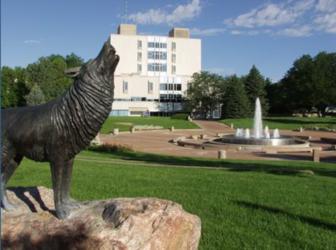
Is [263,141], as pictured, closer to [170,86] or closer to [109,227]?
[109,227]

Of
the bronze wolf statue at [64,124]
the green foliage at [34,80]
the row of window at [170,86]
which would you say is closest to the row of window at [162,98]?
the row of window at [170,86]

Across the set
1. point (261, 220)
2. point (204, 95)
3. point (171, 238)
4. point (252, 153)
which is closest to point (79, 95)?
point (171, 238)

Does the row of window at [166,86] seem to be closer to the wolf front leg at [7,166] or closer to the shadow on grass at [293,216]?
the shadow on grass at [293,216]

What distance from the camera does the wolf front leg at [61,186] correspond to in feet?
16.0

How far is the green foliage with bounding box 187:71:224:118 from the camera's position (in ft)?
291

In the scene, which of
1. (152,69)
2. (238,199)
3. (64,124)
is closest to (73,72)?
(64,124)

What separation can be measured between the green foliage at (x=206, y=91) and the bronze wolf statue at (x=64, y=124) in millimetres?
83399

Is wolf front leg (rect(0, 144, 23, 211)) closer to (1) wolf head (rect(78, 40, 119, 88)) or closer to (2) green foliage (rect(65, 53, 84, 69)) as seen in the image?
(1) wolf head (rect(78, 40, 119, 88))

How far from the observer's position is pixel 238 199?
909cm

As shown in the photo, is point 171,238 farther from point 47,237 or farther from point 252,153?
point 252,153

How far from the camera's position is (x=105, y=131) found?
49.5 metres

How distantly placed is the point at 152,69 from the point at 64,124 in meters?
102

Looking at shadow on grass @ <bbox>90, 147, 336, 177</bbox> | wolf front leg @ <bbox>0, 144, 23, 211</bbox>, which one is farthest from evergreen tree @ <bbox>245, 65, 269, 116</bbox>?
wolf front leg @ <bbox>0, 144, 23, 211</bbox>

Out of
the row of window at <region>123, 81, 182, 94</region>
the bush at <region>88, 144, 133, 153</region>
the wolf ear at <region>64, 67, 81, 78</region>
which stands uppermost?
the row of window at <region>123, 81, 182, 94</region>
